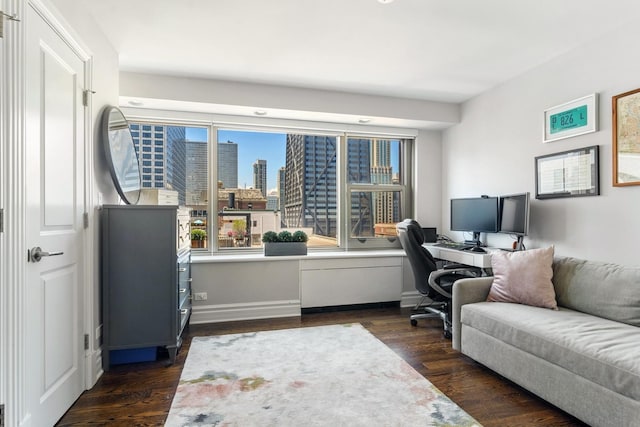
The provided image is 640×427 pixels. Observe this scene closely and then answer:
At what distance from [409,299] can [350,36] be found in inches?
118

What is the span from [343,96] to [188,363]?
2988mm

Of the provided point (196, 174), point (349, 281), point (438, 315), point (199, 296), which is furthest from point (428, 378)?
point (196, 174)

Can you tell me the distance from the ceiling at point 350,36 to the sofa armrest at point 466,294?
190 cm

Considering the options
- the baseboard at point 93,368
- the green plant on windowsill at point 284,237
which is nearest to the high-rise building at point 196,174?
the green plant on windowsill at point 284,237

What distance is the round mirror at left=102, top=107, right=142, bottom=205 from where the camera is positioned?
240cm

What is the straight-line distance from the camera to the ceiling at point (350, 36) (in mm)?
2242

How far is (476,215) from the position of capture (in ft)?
11.8

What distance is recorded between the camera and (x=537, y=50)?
2.83 metres

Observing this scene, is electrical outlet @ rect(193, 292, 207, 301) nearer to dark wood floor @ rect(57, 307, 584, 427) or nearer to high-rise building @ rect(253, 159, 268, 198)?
dark wood floor @ rect(57, 307, 584, 427)

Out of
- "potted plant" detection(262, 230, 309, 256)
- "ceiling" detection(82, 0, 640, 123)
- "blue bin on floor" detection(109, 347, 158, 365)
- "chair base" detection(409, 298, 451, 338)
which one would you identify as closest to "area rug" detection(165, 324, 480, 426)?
"blue bin on floor" detection(109, 347, 158, 365)

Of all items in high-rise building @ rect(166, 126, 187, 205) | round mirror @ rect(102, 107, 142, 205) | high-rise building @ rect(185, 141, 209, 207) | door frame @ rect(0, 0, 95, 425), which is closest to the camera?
door frame @ rect(0, 0, 95, 425)

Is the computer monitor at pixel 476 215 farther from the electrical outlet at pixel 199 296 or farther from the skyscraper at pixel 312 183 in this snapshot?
the electrical outlet at pixel 199 296

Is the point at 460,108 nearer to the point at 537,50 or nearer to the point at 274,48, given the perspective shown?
the point at 537,50

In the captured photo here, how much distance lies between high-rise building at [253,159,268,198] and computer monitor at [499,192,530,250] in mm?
2577
